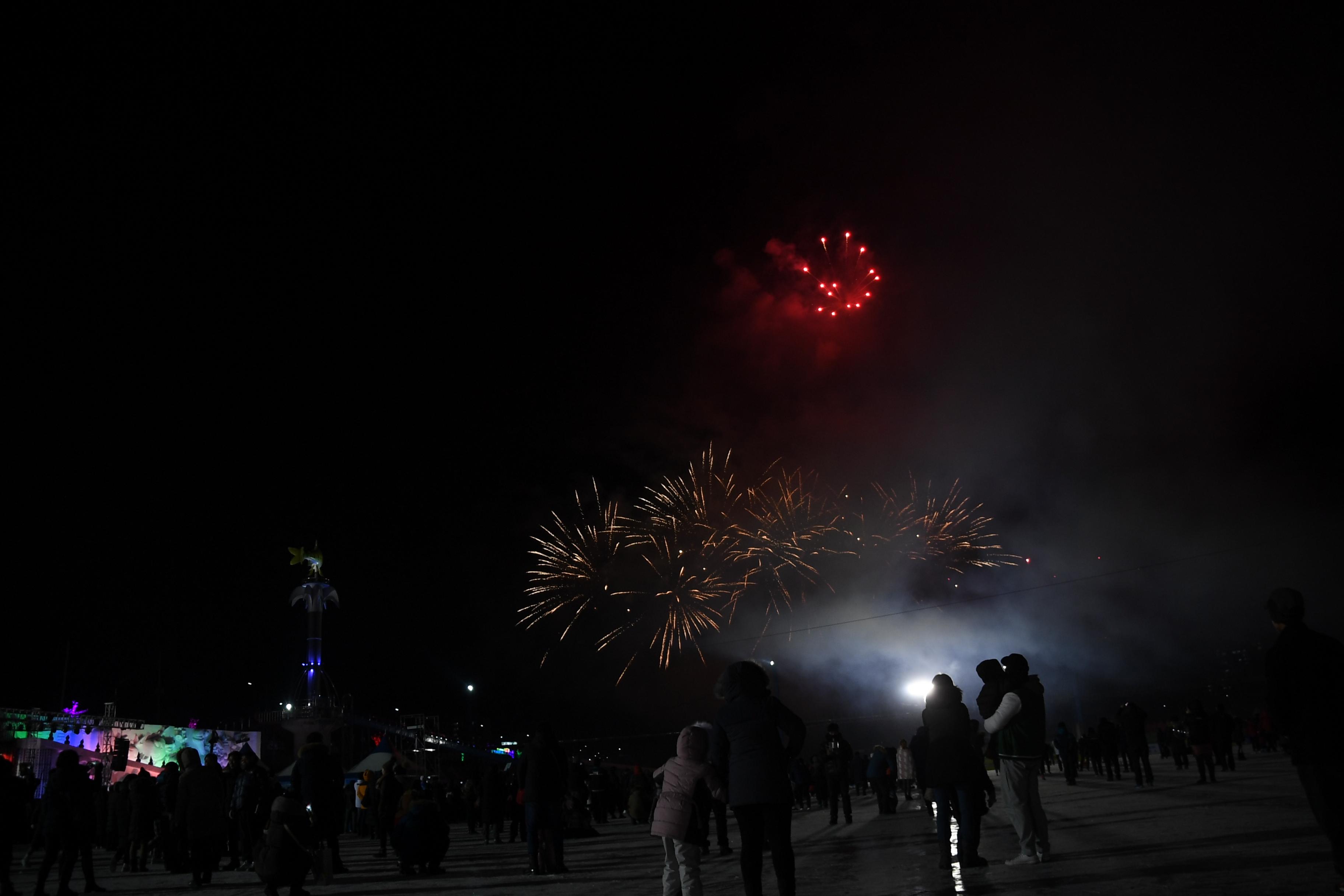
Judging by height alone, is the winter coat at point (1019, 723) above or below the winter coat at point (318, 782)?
above

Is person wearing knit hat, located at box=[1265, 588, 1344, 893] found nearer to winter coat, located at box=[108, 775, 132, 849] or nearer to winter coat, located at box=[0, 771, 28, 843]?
winter coat, located at box=[0, 771, 28, 843]

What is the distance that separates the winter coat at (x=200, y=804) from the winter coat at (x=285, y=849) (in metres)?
2.59

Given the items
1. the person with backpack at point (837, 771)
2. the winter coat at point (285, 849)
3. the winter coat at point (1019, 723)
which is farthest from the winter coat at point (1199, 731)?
the winter coat at point (285, 849)

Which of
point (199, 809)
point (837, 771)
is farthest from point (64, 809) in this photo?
point (837, 771)

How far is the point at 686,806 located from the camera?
225 inches

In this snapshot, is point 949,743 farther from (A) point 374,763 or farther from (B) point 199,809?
(A) point 374,763

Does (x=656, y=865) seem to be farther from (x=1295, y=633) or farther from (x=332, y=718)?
(x=332, y=718)

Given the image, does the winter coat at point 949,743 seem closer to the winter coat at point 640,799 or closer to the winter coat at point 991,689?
the winter coat at point 991,689

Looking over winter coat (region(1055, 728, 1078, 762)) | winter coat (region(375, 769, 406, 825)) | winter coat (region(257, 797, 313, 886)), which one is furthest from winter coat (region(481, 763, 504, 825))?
winter coat (region(1055, 728, 1078, 762))

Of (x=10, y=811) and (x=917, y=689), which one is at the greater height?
(x=917, y=689)

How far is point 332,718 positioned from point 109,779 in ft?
105

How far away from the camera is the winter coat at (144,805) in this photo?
13.3m

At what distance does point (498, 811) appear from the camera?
18.0 metres

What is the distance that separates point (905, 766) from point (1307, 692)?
19.4 m
